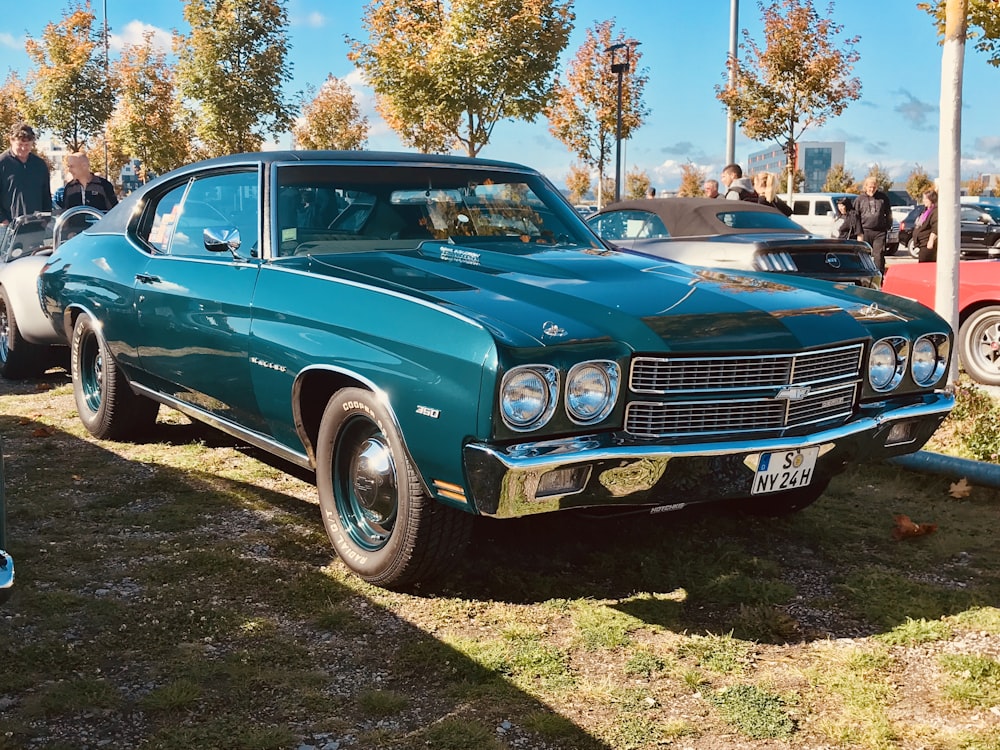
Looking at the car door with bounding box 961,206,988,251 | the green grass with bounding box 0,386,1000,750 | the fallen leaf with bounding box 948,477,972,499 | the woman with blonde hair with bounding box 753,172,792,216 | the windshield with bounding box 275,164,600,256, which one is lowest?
the green grass with bounding box 0,386,1000,750

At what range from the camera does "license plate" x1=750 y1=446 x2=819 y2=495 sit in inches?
138

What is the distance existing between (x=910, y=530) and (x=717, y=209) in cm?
549

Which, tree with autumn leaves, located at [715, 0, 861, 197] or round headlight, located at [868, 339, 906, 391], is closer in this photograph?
round headlight, located at [868, 339, 906, 391]

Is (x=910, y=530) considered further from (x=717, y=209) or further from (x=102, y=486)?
(x=717, y=209)

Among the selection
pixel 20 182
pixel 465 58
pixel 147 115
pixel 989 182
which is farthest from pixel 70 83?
pixel 989 182

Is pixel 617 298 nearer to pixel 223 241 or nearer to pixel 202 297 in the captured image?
pixel 223 241

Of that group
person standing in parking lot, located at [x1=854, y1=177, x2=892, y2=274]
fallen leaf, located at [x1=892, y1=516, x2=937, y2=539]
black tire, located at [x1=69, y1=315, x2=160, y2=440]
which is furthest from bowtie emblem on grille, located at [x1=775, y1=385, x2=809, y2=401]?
person standing in parking lot, located at [x1=854, y1=177, x2=892, y2=274]

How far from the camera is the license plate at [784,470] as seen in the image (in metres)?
3.50

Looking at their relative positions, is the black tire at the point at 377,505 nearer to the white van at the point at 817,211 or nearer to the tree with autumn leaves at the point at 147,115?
the white van at the point at 817,211

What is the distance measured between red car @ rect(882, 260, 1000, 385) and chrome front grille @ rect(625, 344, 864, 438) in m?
4.97

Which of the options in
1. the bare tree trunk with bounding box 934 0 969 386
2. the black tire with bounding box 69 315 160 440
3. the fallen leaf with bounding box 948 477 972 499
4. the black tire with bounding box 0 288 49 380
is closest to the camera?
the fallen leaf with bounding box 948 477 972 499

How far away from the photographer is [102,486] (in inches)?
203

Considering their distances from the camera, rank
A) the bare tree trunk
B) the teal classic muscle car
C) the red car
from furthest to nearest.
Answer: the red car
the bare tree trunk
the teal classic muscle car

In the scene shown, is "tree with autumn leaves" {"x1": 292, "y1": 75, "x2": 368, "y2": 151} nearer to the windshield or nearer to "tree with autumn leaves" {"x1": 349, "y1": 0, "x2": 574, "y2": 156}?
"tree with autumn leaves" {"x1": 349, "y1": 0, "x2": 574, "y2": 156}
